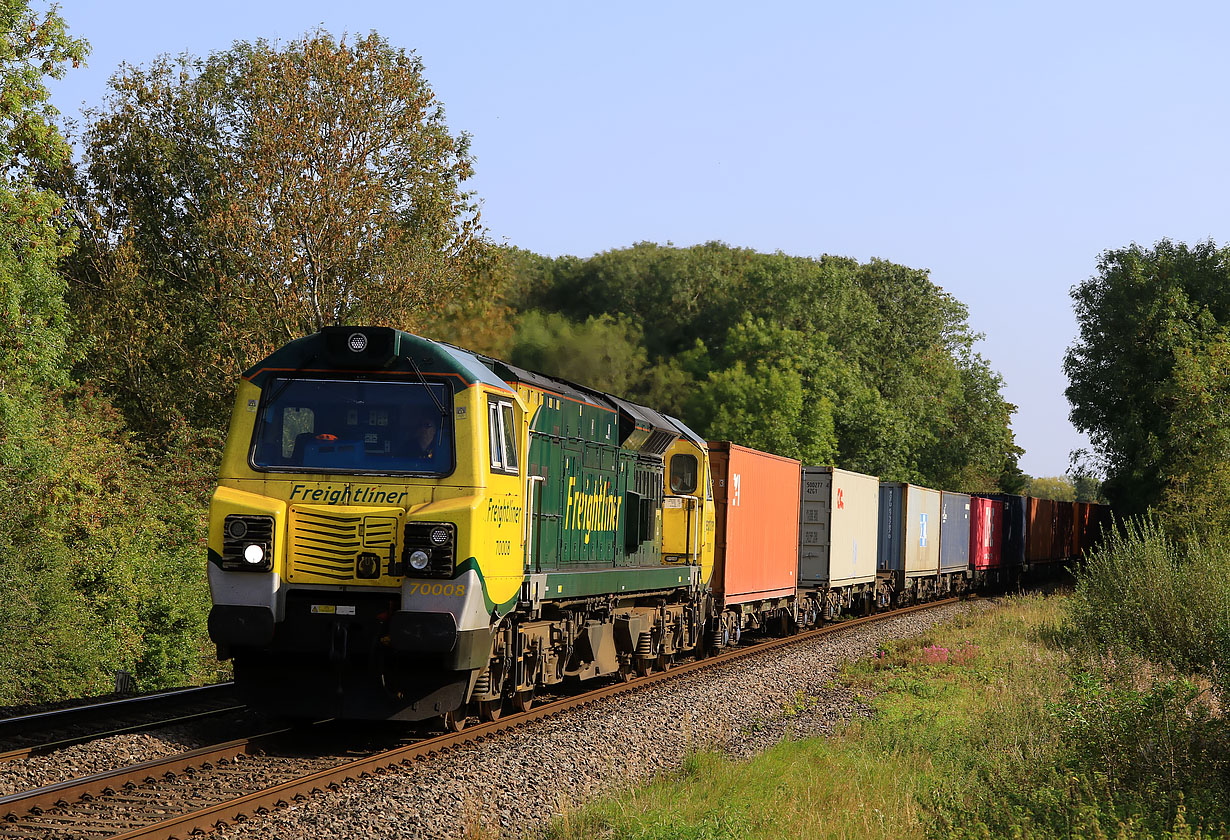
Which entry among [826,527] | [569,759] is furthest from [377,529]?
[826,527]

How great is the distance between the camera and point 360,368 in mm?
11305

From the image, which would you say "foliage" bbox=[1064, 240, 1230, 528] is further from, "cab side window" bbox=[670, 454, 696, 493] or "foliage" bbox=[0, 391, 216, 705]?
"foliage" bbox=[0, 391, 216, 705]

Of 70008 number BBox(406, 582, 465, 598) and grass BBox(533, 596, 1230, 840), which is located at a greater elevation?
70008 number BBox(406, 582, 465, 598)

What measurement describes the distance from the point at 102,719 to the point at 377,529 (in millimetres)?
3668

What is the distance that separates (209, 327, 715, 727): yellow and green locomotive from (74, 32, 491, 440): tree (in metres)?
18.7

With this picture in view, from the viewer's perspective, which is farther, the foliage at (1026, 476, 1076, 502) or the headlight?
the foliage at (1026, 476, 1076, 502)

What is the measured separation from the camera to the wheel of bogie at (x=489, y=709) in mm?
12734

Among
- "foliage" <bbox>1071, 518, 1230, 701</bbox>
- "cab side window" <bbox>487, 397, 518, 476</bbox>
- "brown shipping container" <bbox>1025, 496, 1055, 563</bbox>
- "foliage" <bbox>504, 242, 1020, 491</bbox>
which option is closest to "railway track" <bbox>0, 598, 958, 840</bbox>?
"cab side window" <bbox>487, 397, 518, 476</bbox>

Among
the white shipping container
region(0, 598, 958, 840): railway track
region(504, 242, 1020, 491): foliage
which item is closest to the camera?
region(0, 598, 958, 840): railway track

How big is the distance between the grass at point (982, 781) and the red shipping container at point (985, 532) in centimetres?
2821

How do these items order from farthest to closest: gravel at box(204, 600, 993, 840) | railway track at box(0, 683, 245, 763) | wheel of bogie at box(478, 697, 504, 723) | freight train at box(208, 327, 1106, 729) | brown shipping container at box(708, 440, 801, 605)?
1. brown shipping container at box(708, 440, 801, 605)
2. wheel of bogie at box(478, 697, 504, 723)
3. freight train at box(208, 327, 1106, 729)
4. railway track at box(0, 683, 245, 763)
5. gravel at box(204, 600, 993, 840)

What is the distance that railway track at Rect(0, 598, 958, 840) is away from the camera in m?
7.97

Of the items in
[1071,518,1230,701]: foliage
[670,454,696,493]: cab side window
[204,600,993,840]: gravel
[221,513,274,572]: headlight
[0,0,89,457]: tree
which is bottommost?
[204,600,993,840]: gravel

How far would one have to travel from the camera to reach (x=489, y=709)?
1279cm
